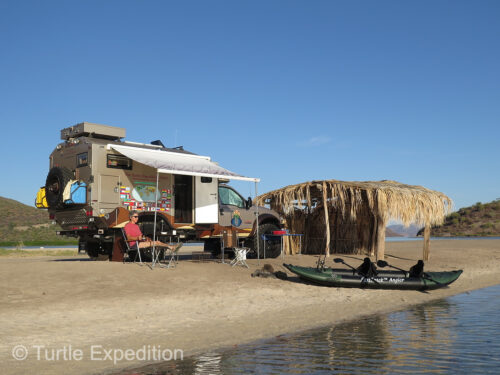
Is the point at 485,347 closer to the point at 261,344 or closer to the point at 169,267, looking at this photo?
the point at 261,344

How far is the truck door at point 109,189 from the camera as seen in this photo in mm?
13070

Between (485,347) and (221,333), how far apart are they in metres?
3.63

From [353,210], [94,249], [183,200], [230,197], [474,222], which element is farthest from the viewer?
[474,222]

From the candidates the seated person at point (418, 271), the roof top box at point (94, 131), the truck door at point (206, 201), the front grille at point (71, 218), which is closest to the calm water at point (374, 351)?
the seated person at point (418, 271)

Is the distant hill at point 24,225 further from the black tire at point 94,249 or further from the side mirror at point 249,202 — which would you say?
the side mirror at point 249,202

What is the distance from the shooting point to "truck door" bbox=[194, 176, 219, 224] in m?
14.9

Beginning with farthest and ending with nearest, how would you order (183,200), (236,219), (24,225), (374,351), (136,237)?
(24,225) < (236,219) < (183,200) < (136,237) < (374,351)

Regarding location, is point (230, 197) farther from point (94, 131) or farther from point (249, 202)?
point (94, 131)

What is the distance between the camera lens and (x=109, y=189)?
1320 cm

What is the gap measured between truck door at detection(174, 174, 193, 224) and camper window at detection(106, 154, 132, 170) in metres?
1.52

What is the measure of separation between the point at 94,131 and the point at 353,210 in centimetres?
892

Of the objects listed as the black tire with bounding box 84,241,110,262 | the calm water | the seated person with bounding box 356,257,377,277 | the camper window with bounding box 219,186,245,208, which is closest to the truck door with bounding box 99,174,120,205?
the black tire with bounding box 84,241,110,262

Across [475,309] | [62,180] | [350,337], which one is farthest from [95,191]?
[475,309]

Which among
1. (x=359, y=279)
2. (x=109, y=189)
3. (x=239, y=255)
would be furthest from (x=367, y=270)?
(x=109, y=189)
